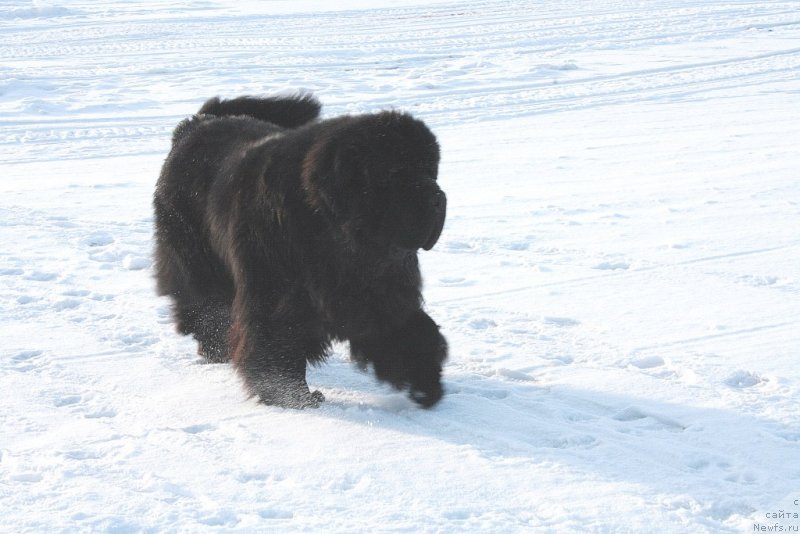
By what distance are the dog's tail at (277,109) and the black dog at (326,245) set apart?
2.18 feet

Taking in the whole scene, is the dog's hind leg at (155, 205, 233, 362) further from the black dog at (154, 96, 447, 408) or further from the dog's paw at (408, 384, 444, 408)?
the dog's paw at (408, 384, 444, 408)

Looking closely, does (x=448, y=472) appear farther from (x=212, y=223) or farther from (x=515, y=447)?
(x=212, y=223)

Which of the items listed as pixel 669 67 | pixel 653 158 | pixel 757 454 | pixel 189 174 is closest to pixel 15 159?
pixel 189 174

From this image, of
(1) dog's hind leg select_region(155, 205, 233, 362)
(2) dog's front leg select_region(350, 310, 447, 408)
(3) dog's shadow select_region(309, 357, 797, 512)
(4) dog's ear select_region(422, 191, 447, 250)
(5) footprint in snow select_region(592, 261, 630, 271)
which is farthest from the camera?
(5) footprint in snow select_region(592, 261, 630, 271)

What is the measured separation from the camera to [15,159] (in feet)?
29.3

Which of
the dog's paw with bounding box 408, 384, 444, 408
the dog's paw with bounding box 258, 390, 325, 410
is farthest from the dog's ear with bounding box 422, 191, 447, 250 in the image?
the dog's paw with bounding box 258, 390, 325, 410

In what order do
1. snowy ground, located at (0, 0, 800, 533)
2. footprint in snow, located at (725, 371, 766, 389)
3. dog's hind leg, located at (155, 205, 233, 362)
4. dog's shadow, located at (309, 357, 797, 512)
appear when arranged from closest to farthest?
snowy ground, located at (0, 0, 800, 533), dog's shadow, located at (309, 357, 797, 512), footprint in snow, located at (725, 371, 766, 389), dog's hind leg, located at (155, 205, 233, 362)

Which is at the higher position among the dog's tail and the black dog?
the dog's tail

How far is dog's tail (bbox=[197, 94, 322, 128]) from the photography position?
4.89 meters

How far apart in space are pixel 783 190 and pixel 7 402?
5807 mm

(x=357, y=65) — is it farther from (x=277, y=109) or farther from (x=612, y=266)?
(x=277, y=109)

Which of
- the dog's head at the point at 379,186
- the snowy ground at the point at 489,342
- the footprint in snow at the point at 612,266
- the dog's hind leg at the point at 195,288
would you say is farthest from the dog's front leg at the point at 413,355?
the footprint in snow at the point at 612,266

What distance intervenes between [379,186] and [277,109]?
5.38 feet

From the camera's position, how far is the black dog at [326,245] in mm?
3467
